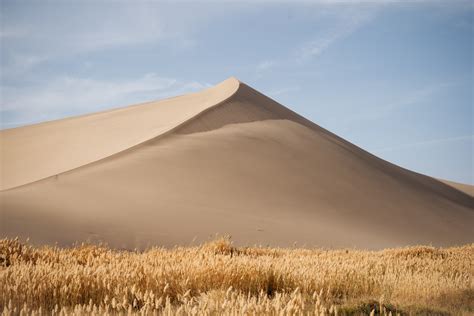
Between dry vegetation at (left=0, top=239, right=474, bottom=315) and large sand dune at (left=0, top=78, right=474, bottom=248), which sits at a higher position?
large sand dune at (left=0, top=78, right=474, bottom=248)

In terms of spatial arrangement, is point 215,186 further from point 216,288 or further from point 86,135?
point 216,288

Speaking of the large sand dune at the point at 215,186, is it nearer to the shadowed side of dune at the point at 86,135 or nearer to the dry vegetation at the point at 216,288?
the shadowed side of dune at the point at 86,135

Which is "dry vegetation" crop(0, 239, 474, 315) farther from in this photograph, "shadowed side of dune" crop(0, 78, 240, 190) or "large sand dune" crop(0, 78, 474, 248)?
"shadowed side of dune" crop(0, 78, 240, 190)

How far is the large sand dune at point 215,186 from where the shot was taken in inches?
1012

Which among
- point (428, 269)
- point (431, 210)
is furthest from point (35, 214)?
point (431, 210)

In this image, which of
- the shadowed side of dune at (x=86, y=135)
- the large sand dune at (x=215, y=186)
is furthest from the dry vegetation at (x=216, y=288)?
the shadowed side of dune at (x=86, y=135)

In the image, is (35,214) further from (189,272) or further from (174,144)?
(189,272)

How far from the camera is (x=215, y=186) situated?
3378 centimetres

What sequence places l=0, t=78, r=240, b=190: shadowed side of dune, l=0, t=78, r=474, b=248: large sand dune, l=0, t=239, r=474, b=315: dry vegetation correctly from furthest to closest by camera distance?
l=0, t=78, r=240, b=190: shadowed side of dune
l=0, t=78, r=474, b=248: large sand dune
l=0, t=239, r=474, b=315: dry vegetation

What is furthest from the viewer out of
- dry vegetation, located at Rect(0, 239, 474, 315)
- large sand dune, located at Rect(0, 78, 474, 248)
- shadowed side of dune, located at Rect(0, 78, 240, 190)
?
shadowed side of dune, located at Rect(0, 78, 240, 190)

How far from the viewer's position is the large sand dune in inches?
1012

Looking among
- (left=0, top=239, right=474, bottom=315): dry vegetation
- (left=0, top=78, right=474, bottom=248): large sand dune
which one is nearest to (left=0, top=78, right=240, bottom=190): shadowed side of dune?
(left=0, top=78, right=474, bottom=248): large sand dune

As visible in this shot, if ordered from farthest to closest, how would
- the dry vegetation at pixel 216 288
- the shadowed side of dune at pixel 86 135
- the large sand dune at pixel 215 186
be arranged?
1. the shadowed side of dune at pixel 86 135
2. the large sand dune at pixel 215 186
3. the dry vegetation at pixel 216 288

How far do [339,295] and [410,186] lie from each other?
42.6 metres
